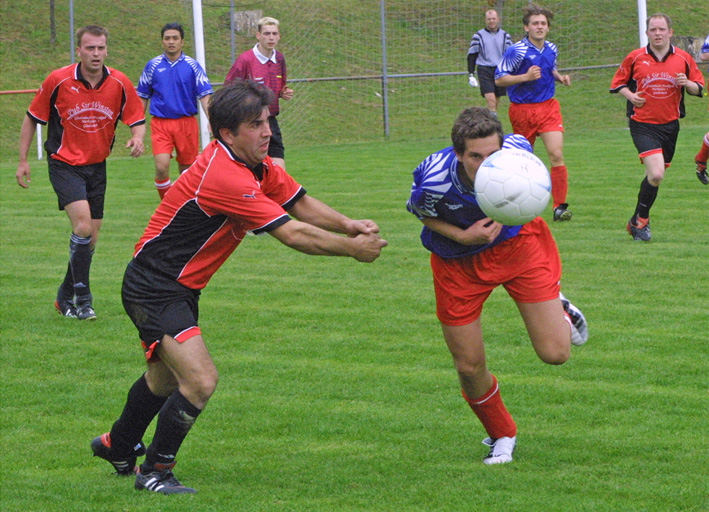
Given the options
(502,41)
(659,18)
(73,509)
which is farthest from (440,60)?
(73,509)

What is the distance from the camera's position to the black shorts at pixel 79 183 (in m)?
8.94

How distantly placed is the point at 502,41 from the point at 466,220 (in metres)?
13.7

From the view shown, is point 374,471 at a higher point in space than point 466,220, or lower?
lower

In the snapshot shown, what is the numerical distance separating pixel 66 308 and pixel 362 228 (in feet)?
15.6

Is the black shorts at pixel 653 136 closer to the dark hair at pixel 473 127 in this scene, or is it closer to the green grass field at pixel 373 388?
the green grass field at pixel 373 388

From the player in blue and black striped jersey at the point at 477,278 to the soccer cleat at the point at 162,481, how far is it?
4.82 ft

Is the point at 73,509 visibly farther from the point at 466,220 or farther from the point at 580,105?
the point at 580,105

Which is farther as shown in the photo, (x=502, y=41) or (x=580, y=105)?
(x=580, y=105)

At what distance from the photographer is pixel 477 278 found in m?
5.36

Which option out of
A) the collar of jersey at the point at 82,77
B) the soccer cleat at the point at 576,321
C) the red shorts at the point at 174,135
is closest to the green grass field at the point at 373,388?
the soccer cleat at the point at 576,321

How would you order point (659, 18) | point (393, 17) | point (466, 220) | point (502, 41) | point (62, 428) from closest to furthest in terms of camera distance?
1. point (466, 220)
2. point (62, 428)
3. point (659, 18)
4. point (502, 41)
5. point (393, 17)

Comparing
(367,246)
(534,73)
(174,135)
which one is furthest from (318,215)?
(174,135)

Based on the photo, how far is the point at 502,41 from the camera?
1838 cm

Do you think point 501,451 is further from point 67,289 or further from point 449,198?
point 67,289
